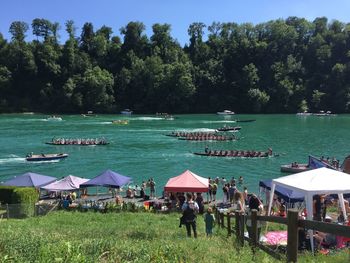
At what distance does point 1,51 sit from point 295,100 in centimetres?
10101

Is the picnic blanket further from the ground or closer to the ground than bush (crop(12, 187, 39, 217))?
further from the ground

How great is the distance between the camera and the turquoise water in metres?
46.9

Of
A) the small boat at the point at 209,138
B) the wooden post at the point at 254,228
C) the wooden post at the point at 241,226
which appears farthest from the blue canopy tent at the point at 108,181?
the small boat at the point at 209,138

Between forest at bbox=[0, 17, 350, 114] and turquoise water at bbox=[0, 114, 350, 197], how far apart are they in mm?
55196

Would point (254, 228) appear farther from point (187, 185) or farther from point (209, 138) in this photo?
point (209, 138)

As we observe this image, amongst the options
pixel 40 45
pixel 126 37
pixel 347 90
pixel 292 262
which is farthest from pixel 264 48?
pixel 292 262

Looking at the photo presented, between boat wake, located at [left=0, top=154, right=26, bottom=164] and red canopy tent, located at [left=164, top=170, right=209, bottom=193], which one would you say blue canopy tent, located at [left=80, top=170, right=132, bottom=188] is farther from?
boat wake, located at [left=0, top=154, right=26, bottom=164]

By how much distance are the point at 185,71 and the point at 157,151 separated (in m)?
94.1

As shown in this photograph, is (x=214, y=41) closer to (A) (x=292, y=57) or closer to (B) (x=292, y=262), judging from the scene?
(A) (x=292, y=57)

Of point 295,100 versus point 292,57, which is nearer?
point 295,100

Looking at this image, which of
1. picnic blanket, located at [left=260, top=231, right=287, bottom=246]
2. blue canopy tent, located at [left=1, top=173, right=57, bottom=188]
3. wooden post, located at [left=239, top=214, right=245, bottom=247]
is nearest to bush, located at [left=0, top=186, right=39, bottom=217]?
blue canopy tent, located at [left=1, top=173, right=57, bottom=188]

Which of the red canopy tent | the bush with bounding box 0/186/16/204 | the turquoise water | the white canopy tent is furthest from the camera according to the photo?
the turquoise water

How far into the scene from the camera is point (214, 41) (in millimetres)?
176625

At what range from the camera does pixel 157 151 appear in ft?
205
